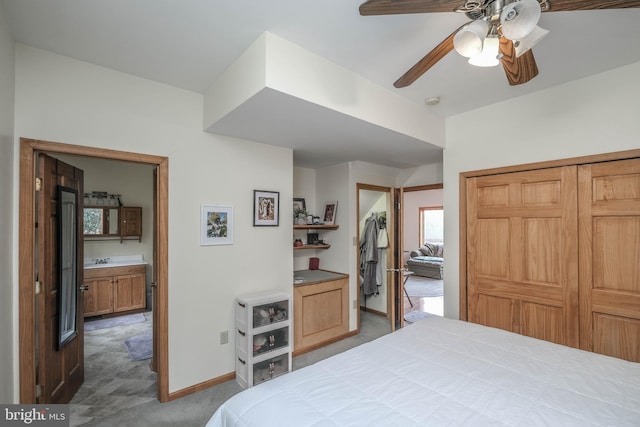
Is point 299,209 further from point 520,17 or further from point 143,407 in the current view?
point 520,17

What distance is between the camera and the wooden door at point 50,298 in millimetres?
1881

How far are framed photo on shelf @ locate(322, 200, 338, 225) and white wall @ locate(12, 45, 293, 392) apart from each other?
3.08 feet

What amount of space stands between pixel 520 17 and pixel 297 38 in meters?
1.14

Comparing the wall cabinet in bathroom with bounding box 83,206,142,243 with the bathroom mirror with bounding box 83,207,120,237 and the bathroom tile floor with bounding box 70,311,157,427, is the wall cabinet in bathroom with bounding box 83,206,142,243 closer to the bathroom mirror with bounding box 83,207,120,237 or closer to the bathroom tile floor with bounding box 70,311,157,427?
the bathroom mirror with bounding box 83,207,120,237

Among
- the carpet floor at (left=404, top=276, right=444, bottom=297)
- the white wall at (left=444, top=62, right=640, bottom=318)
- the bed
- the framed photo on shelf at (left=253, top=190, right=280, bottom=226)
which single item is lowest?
the carpet floor at (left=404, top=276, right=444, bottom=297)

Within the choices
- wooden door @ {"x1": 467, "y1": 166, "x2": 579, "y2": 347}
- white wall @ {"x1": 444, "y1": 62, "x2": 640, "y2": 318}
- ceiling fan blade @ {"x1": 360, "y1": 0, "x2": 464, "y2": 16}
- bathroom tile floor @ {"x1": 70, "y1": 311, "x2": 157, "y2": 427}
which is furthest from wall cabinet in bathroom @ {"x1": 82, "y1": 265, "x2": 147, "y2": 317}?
ceiling fan blade @ {"x1": 360, "y1": 0, "x2": 464, "y2": 16}

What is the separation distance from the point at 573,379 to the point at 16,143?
339cm

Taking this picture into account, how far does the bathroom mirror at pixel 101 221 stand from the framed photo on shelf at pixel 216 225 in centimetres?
313

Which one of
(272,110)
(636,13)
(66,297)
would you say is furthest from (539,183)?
(66,297)

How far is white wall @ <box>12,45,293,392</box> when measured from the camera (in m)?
1.90

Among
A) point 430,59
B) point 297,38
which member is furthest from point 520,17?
point 297,38

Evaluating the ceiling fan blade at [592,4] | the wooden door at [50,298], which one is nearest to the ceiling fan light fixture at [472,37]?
the ceiling fan blade at [592,4]

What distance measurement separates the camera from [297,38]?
1711mm

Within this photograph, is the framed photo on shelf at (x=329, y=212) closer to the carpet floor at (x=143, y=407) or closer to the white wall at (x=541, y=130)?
the white wall at (x=541, y=130)
